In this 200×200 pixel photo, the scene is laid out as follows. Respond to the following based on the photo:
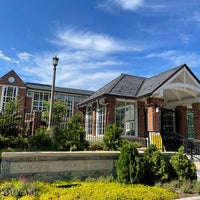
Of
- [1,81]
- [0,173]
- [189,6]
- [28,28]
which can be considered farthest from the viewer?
[1,81]

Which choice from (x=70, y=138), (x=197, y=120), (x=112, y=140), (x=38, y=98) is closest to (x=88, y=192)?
(x=70, y=138)

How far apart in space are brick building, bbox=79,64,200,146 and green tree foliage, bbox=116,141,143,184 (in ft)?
14.7

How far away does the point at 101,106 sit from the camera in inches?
505

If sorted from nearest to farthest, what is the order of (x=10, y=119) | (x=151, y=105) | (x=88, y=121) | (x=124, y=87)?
(x=10, y=119), (x=151, y=105), (x=124, y=87), (x=88, y=121)

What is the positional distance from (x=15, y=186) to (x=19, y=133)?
14.0ft

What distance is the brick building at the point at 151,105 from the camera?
10.3 meters

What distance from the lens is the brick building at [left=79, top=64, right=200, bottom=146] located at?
10320 mm

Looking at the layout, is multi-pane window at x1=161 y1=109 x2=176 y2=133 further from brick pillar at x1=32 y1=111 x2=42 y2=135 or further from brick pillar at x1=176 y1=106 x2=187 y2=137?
brick pillar at x1=32 y1=111 x2=42 y2=135

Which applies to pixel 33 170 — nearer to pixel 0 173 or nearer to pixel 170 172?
pixel 0 173

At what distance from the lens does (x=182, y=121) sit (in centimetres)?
1291

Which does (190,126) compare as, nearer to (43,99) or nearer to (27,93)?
(43,99)

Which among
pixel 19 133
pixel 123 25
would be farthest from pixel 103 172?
pixel 123 25

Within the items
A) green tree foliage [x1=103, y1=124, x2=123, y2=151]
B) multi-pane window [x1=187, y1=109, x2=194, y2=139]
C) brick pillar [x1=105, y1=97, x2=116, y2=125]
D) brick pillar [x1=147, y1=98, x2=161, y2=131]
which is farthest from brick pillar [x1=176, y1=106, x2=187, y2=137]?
green tree foliage [x1=103, y1=124, x2=123, y2=151]

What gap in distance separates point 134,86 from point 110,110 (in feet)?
10.6
